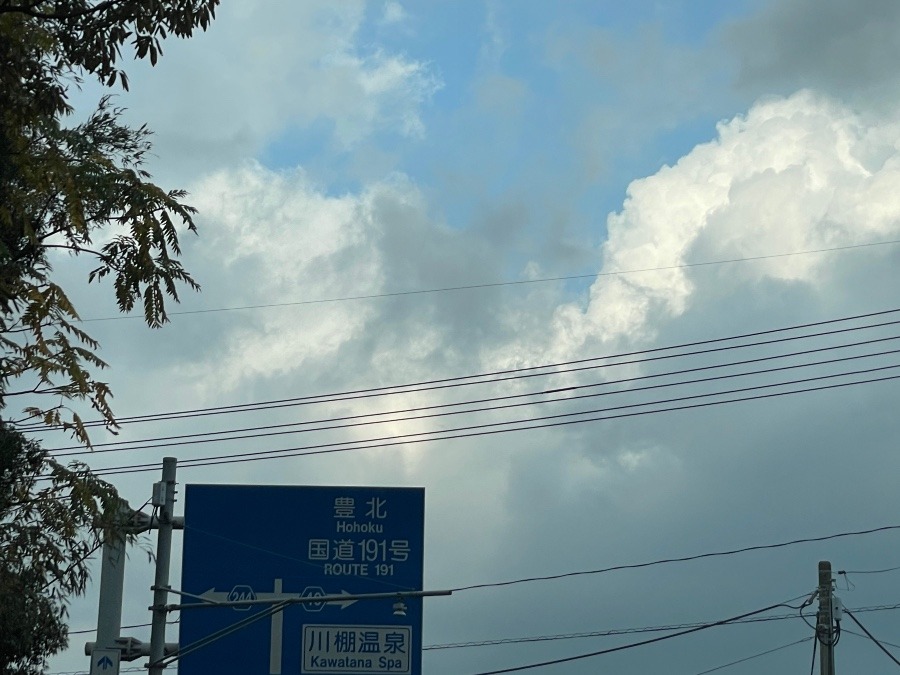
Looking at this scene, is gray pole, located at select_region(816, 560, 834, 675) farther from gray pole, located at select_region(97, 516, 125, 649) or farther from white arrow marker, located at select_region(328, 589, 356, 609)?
gray pole, located at select_region(97, 516, 125, 649)

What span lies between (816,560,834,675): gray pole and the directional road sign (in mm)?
12345

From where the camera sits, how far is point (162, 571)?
1791 cm

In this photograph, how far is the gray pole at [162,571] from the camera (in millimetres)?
17797

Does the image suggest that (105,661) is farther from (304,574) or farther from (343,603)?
(343,603)

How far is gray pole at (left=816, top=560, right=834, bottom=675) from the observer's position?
22916 millimetres

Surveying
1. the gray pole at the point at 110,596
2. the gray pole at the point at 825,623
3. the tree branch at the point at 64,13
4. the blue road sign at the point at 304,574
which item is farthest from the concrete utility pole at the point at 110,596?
the gray pole at the point at 825,623

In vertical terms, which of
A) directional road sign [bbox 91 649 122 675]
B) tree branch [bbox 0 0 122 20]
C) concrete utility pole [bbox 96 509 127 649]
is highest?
tree branch [bbox 0 0 122 20]

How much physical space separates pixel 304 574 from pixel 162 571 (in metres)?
1.99

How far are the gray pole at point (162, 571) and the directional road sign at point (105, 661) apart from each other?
0.48 metres

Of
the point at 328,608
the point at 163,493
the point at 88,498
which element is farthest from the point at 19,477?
the point at 328,608

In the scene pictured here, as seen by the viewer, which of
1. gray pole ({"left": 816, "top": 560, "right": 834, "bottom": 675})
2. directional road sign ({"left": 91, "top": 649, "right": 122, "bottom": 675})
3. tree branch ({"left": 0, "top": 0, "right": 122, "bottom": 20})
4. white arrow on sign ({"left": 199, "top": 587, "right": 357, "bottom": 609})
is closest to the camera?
tree branch ({"left": 0, "top": 0, "right": 122, "bottom": 20})

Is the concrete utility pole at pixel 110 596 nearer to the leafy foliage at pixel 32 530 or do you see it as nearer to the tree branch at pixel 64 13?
the leafy foliage at pixel 32 530

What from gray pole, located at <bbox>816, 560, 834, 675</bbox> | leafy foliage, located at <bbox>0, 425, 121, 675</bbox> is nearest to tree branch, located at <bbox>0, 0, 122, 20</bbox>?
leafy foliage, located at <bbox>0, 425, 121, 675</bbox>

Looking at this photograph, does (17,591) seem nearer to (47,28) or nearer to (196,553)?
(196,553)
